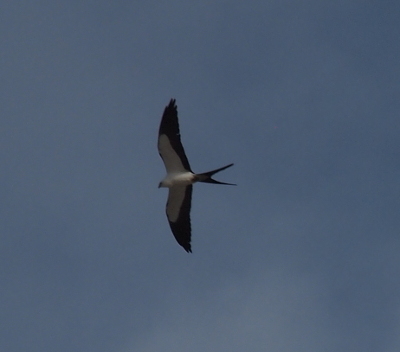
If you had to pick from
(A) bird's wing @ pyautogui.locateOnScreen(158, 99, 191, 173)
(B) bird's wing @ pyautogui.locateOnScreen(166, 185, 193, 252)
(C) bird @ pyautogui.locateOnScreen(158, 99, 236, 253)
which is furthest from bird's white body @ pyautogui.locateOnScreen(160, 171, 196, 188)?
(B) bird's wing @ pyautogui.locateOnScreen(166, 185, 193, 252)

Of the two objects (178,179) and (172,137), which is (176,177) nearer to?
(178,179)

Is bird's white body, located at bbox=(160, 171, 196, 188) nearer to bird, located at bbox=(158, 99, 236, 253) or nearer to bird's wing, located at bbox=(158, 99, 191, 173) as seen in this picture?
bird, located at bbox=(158, 99, 236, 253)

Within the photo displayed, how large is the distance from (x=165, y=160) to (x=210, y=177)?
177 cm

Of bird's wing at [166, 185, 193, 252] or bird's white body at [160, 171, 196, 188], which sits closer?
bird's white body at [160, 171, 196, 188]

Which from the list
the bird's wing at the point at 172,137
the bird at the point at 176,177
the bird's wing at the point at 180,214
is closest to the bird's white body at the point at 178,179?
the bird at the point at 176,177

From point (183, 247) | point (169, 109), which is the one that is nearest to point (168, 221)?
point (183, 247)

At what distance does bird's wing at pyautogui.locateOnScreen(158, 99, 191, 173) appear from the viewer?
88.4 feet

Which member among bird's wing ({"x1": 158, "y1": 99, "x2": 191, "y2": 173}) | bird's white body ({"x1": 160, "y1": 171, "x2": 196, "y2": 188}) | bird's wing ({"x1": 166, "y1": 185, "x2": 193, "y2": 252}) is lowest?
bird's wing ({"x1": 166, "y1": 185, "x2": 193, "y2": 252})

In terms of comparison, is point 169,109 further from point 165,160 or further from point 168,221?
point 168,221

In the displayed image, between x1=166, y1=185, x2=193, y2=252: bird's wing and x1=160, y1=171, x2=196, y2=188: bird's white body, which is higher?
x1=160, y1=171, x2=196, y2=188: bird's white body

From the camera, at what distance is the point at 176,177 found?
27.4 m

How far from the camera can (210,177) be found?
26.5 meters

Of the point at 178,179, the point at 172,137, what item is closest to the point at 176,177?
the point at 178,179

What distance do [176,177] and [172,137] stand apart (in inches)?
51.5
